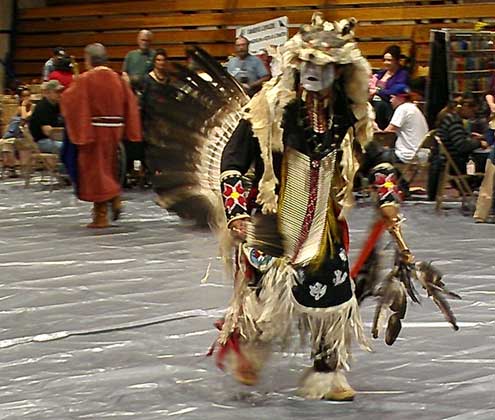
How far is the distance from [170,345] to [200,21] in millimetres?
10143

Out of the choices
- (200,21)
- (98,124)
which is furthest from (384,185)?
(200,21)

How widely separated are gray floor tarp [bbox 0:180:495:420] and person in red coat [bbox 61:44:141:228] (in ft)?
2.10

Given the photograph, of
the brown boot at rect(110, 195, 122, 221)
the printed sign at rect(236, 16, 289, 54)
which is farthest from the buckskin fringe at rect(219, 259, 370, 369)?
the printed sign at rect(236, 16, 289, 54)

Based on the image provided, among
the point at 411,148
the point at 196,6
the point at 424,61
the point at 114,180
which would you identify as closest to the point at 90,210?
the point at 114,180

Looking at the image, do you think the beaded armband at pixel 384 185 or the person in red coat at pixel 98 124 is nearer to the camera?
the beaded armband at pixel 384 185

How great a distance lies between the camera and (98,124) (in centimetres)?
723

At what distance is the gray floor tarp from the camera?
3299 millimetres

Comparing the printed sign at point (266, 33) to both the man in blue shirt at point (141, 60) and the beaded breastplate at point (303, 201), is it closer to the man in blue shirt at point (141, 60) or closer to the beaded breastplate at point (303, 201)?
the man in blue shirt at point (141, 60)

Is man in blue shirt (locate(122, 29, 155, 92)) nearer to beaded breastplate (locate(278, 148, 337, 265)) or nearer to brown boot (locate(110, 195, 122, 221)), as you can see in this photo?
brown boot (locate(110, 195, 122, 221))

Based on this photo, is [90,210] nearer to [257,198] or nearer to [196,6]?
[257,198]

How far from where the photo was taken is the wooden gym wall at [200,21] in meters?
11.9

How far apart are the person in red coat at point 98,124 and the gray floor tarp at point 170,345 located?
640 millimetres

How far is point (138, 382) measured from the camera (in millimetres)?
3564

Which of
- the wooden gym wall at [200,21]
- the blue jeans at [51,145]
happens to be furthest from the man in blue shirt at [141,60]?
the wooden gym wall at [200,21]
